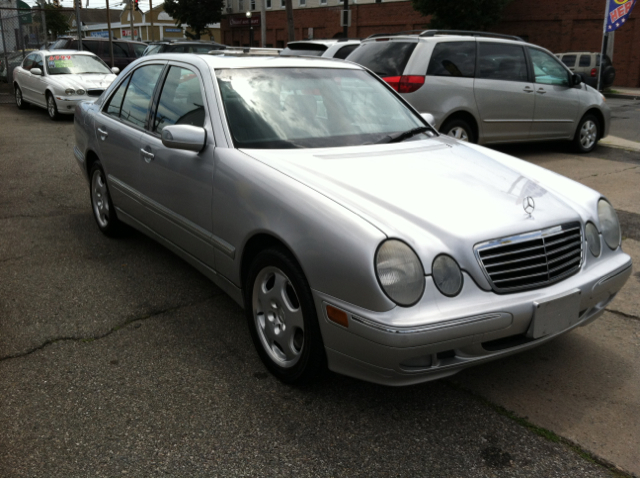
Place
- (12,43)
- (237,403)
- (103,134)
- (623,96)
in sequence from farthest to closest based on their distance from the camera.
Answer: (623,96), (12,43), (103,134), (237,403)

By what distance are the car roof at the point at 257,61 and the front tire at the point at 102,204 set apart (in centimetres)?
132

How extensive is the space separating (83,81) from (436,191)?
1238 centimetres

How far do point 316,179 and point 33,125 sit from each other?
11729mm

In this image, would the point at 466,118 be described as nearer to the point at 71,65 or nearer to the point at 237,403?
the point at 237,403

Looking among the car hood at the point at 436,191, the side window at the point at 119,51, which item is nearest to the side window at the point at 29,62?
the side window at the point at 119,51

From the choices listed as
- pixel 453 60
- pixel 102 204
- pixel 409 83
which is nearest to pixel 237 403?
pixel 102 204

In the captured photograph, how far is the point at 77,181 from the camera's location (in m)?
7.84

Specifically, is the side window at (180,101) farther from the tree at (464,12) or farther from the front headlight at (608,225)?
the tree at (464,12)

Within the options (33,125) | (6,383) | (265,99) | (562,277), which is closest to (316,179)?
(265,99)

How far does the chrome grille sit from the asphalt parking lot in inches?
24.4

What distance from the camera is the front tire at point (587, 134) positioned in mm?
10094

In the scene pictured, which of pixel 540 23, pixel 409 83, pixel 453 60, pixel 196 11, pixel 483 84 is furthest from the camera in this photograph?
pixel 196 11

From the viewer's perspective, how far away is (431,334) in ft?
8.29

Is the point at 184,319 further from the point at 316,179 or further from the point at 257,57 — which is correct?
the point at 257,57
